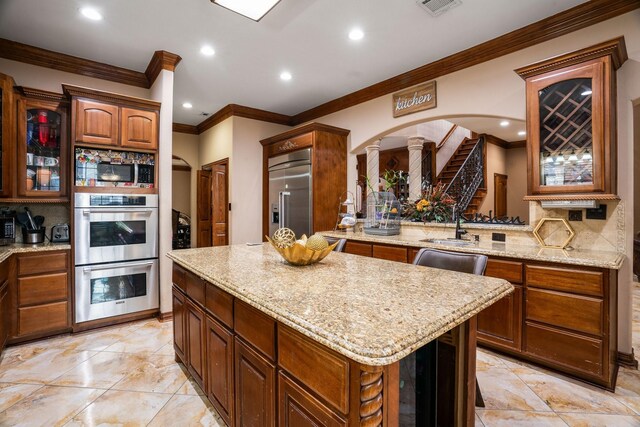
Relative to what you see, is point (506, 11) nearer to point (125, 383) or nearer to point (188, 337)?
Answer: point (188, 337)

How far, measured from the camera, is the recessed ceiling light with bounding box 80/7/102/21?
2.57 m

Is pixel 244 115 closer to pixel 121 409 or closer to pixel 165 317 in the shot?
pixel 165 317

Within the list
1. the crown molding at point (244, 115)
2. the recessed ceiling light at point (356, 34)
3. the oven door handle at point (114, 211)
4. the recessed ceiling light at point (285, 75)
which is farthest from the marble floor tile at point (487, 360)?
the crown molding at point (244, 115)

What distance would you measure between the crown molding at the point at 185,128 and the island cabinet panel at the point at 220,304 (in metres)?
5.21

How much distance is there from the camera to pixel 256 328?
4.21 ft

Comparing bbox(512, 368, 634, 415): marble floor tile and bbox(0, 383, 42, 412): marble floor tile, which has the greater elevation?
bbox(512, 368, 634, 415): marble floor tile

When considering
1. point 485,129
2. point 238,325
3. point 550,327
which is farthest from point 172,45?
point 485,129

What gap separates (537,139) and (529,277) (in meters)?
1.12

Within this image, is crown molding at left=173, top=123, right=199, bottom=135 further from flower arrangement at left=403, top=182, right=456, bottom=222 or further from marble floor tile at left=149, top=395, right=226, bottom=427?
marble floor tile at left=149, top=395, right=226, bottom=427

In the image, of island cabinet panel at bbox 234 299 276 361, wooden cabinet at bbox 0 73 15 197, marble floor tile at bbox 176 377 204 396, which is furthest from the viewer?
wooden cabinet at bbox 0 73 15 197

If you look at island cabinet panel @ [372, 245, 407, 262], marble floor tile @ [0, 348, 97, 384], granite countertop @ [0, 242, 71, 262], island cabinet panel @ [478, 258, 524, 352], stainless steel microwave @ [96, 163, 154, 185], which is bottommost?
marble floor tile @ [0, 348, 97, 384]

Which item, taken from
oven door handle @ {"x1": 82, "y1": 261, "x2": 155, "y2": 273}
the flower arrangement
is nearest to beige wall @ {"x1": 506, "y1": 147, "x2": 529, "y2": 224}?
the flower arrangement

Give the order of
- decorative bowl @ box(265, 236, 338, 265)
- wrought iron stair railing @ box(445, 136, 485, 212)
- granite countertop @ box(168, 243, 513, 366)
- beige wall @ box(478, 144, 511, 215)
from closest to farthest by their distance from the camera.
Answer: granite countertop @ box(168, 243, 513, 366), decorative bowl @ box(265, 236, 338, 265), wrought iron stair railing @ box(445, 136, 485, 212), beige wall @ box(478, 144, 511, 215)

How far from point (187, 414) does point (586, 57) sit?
12.0ft
